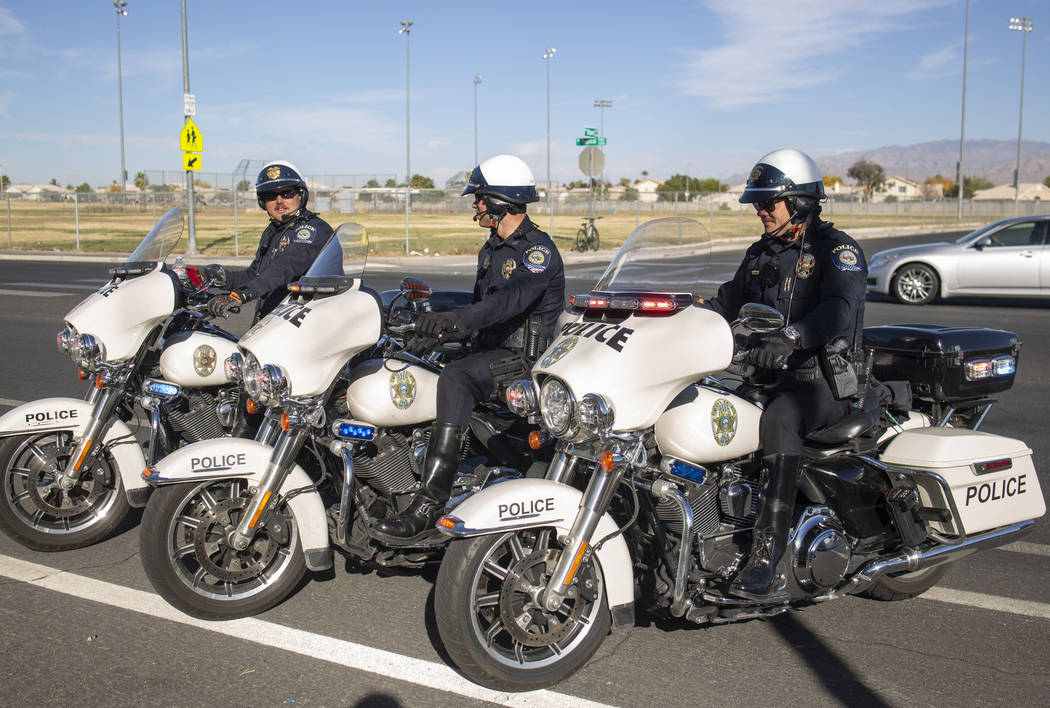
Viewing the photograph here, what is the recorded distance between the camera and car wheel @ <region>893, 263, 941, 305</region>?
52.0 ft

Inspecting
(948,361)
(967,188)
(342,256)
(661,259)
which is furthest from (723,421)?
(967,188)

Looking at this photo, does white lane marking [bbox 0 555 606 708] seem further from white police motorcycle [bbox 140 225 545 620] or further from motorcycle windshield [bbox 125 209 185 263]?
motorcycle windshield [bbox 125 209 185 263]

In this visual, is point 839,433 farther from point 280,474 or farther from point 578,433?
point 280,474

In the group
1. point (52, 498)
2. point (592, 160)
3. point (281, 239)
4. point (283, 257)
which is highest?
point (592, 160)

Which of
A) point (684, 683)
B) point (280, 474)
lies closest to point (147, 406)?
point (280, 474)

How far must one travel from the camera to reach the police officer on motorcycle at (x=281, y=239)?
5590 mm

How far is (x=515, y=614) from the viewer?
11.0ft

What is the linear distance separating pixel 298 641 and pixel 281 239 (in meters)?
2.84

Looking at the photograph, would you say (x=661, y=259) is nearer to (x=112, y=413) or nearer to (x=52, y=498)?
(x=112, y=413)

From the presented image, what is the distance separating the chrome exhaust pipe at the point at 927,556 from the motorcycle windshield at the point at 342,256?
8.79 ft

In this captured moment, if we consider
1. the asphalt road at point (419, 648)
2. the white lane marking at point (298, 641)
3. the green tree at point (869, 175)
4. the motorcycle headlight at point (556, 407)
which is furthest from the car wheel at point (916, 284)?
the green tree at point (869, 175)

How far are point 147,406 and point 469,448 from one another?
1.79m

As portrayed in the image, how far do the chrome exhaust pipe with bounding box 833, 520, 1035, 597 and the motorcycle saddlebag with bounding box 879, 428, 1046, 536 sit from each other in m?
0.04

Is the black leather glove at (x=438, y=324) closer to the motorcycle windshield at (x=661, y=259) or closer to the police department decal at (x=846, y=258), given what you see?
the motorcycle windshield at (x=661, y=259)
